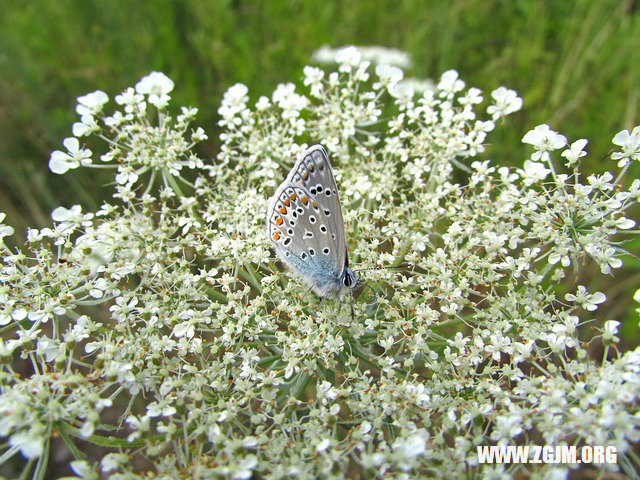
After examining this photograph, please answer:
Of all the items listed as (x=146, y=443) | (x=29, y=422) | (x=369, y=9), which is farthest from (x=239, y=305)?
(x=369, y=9)

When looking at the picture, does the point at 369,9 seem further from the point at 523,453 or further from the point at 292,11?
the point at 523,453

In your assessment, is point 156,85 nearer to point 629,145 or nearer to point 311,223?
point 311,223

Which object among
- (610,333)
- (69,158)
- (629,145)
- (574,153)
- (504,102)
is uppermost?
(504,102)

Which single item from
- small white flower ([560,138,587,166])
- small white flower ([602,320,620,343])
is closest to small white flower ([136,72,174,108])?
small white flower ([560,138,587,166])

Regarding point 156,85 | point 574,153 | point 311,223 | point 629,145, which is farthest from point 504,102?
point 156,85

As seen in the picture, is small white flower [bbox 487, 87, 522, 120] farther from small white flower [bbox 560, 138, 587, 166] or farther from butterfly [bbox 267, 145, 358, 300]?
butterfly [bbox 267, 145, 358, 300]

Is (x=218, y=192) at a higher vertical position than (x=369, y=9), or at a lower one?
lower

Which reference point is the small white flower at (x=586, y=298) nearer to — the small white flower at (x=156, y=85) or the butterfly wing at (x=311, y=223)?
the butterfly wing at (x=311, y=223)
